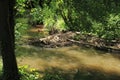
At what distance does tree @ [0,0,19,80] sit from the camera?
8.24m

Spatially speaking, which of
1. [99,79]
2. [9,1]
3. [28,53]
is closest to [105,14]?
[28,53]

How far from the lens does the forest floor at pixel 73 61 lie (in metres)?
15.6

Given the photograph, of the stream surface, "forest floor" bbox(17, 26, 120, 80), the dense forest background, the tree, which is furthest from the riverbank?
the tree

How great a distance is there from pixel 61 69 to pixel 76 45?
5.48 metres

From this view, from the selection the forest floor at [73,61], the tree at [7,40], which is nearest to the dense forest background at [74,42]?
the forest floor at [73,61]

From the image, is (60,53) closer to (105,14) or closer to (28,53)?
(28,53)

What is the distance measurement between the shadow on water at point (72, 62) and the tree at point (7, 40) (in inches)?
218

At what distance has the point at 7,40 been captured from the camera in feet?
27.9

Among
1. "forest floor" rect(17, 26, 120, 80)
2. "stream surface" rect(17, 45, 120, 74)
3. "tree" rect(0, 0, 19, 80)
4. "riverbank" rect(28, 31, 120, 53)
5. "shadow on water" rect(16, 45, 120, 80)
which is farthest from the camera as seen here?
"riverbank" rect(28, 31, 120, 53)

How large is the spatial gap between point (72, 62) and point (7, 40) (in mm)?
9405

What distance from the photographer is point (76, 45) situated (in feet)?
69.7

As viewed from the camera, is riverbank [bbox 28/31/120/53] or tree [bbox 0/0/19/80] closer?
tree [bbox 0/0/19/80]

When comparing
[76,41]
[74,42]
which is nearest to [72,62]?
[74,42]

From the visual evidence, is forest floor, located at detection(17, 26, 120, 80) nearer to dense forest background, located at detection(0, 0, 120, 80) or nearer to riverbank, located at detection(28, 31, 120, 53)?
dense forest background, located at detection(0, 0, 120, 80)
